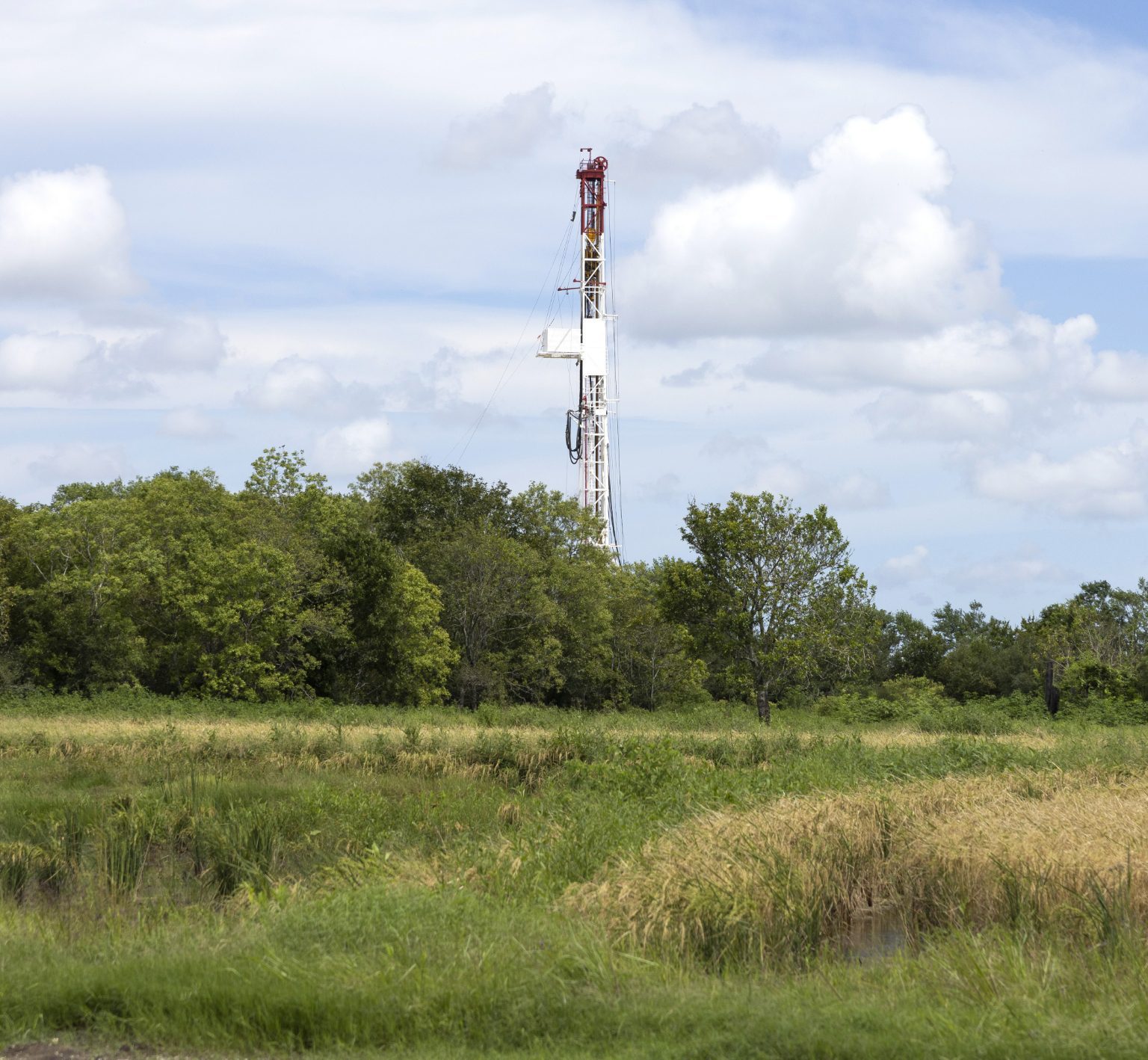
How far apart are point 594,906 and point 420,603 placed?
38.8 metres

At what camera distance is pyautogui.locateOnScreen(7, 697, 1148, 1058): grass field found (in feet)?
24.7

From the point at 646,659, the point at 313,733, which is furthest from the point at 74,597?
the point at 646,659

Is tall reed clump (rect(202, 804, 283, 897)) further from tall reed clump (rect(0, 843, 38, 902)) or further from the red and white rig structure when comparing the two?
the red and white rig structure

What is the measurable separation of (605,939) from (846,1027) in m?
2.52

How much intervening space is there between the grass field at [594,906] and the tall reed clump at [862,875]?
4cm

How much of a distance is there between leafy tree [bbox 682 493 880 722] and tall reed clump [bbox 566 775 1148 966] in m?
25.0

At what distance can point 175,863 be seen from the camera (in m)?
14.9

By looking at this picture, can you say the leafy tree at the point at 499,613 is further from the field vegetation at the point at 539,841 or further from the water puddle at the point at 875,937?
the water puddle at the point at 875,937

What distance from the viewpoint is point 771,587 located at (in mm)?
40094

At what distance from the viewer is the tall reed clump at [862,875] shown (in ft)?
34.3

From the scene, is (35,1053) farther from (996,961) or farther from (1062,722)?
(1062,722)

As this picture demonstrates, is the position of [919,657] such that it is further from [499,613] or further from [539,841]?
[539,841]

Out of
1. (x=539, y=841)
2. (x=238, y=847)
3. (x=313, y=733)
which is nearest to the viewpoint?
(x=539, y=841)

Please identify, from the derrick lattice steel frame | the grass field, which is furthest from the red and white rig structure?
the grass field
